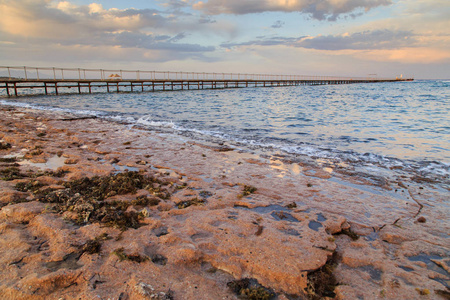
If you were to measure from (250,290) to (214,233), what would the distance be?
919mm

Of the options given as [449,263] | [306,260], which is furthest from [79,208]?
[449,263]

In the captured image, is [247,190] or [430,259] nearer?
[430,259]

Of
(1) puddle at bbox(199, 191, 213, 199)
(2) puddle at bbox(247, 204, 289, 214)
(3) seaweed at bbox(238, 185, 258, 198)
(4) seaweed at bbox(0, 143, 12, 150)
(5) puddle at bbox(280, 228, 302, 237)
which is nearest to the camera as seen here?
(5) puddle at bbox(280, 228, 302, 237)

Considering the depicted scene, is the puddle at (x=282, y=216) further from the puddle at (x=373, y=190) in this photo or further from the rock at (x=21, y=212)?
the rock at (x=21, y=212)

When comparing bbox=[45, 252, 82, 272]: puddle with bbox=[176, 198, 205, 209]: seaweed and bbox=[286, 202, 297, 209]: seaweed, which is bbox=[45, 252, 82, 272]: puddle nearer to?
bbox=[176, 198, 205, 209]: seaweed

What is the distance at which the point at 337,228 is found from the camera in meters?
3.06

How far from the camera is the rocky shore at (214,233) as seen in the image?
6.74ft

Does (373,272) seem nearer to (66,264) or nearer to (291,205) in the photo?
(291,205)

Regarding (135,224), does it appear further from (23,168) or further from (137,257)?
(23,168)

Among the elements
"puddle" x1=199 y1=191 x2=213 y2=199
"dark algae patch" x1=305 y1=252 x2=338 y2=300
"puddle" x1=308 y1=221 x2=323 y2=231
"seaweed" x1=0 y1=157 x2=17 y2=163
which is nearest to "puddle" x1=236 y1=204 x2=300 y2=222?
"puddle" x1=308 y1=221 x2=323 y2=231

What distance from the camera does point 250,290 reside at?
2002mm

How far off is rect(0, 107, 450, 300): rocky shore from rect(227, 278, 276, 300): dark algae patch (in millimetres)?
16

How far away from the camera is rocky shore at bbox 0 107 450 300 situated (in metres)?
2.05

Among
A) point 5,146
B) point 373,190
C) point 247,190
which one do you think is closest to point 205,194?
point 247,190
